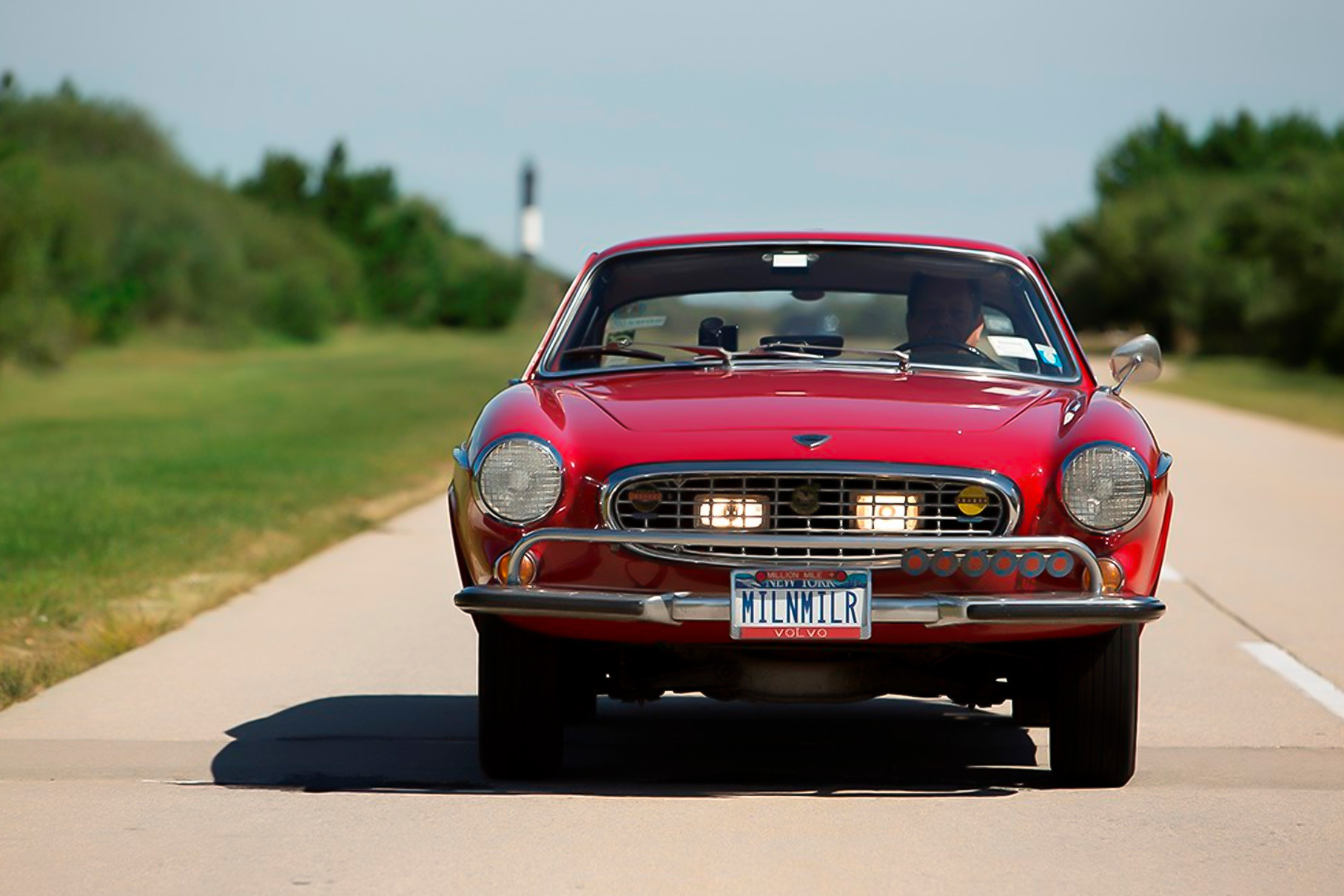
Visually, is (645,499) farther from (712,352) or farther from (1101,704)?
(1101,704)

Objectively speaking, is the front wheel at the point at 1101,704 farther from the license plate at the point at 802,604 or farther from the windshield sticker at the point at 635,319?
the windshield sticker at the point at 635,319

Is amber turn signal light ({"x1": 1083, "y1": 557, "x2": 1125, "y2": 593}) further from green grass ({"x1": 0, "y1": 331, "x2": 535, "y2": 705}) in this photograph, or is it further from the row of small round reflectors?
green grass ({"x1": 0, "y1": 331, "x2": 535, "y2": 705})

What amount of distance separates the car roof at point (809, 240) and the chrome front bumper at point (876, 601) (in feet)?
6.44

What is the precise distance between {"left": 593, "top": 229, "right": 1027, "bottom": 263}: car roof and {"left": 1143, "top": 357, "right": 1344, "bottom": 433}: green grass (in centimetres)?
2495

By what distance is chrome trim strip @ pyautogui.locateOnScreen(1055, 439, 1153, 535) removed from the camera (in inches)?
243

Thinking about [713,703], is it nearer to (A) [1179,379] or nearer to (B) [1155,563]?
(B) [1155,563]

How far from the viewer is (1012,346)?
7438 mm

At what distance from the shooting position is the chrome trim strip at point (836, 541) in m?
6.01

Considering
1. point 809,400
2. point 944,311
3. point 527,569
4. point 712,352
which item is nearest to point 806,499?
point 809,400

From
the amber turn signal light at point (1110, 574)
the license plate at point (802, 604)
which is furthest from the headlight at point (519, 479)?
the amber turn signal light at point (1110, 574)

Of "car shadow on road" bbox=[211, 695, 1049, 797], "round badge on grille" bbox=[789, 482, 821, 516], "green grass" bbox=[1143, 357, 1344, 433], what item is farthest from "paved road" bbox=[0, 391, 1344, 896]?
"green grass" bbox=[1143, 357, 1344, 433]

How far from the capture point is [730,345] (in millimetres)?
7664

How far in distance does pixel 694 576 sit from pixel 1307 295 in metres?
65.7

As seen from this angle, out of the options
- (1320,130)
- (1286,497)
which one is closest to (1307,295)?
(1286,497)
